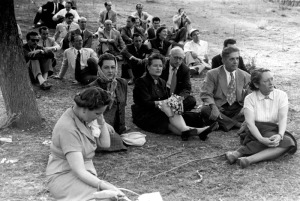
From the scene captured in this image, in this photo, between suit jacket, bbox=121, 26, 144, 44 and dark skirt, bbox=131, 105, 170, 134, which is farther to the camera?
suit jacket, bbox=121, 26, 144, 44

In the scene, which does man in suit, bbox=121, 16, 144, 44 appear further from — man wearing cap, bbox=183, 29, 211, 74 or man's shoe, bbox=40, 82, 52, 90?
man's shoe, bbox=40, 82, 52, 90

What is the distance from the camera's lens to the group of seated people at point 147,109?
11.0 ft

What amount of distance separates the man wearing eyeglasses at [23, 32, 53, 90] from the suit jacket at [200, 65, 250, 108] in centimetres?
322

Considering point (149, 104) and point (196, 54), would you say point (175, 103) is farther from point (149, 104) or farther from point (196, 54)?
point (196, 54)

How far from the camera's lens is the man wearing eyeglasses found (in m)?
7.83

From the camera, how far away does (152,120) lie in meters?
6.12

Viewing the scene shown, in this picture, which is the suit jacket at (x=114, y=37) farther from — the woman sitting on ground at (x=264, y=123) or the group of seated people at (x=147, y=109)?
the woman sitting on ground at (x=264, y=123)

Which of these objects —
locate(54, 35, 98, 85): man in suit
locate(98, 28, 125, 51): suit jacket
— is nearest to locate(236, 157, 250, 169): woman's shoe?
locate(54, 35, 98, 85): man in suit

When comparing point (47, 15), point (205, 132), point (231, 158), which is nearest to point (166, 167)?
point (231, 158)

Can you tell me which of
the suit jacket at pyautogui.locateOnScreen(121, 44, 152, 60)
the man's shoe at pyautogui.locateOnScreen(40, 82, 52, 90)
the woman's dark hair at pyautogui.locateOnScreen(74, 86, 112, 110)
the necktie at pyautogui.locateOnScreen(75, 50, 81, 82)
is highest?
the woman's dark hair at pyautogui.locateOnScreen(74, 86, 112, 110)

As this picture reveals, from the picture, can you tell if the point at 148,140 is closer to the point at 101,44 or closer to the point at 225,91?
the point at 225,91

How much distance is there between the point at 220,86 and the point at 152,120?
45.6 inches

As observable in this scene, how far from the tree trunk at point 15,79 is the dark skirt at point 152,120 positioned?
58.1 inches

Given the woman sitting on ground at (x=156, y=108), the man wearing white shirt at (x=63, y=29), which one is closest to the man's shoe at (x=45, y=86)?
the woman sitting on ground at (x=156, y=108)
